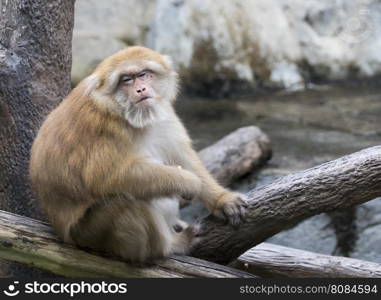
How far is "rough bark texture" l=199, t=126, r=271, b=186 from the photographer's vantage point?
8435 millimetres

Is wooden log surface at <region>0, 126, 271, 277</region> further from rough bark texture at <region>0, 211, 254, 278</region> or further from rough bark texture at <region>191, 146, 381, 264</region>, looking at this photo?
rough bark texture at <region>191, 146, 381, 264</region>

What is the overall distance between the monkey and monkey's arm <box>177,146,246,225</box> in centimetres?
1

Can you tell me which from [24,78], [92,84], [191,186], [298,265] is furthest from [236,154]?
[92,84]

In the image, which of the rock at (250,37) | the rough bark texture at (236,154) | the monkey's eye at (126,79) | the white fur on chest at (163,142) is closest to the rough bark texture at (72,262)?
the white fur on chest at (163,142)

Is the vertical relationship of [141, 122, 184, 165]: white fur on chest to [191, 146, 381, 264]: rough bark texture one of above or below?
above

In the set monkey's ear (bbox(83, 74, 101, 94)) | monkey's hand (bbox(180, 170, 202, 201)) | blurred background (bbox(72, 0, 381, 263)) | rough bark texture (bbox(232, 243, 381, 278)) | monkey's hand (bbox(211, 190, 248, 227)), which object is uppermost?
blurred background (bbox(72, 0, 381, 263))

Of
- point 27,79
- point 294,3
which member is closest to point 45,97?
point 27,79

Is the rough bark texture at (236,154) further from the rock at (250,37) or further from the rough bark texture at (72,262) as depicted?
the rock at (250,37)

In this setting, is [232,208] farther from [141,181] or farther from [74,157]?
[74,157]

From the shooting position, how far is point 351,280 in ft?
18.1

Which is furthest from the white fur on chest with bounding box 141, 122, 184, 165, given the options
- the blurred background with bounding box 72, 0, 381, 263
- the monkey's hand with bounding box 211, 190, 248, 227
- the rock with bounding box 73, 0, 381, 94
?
the rock with bounding box 73, 0, 381, 94

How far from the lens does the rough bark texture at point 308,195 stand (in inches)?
201

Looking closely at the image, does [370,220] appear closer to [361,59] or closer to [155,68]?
[155,68]

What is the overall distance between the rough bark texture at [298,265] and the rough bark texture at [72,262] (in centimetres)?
55
